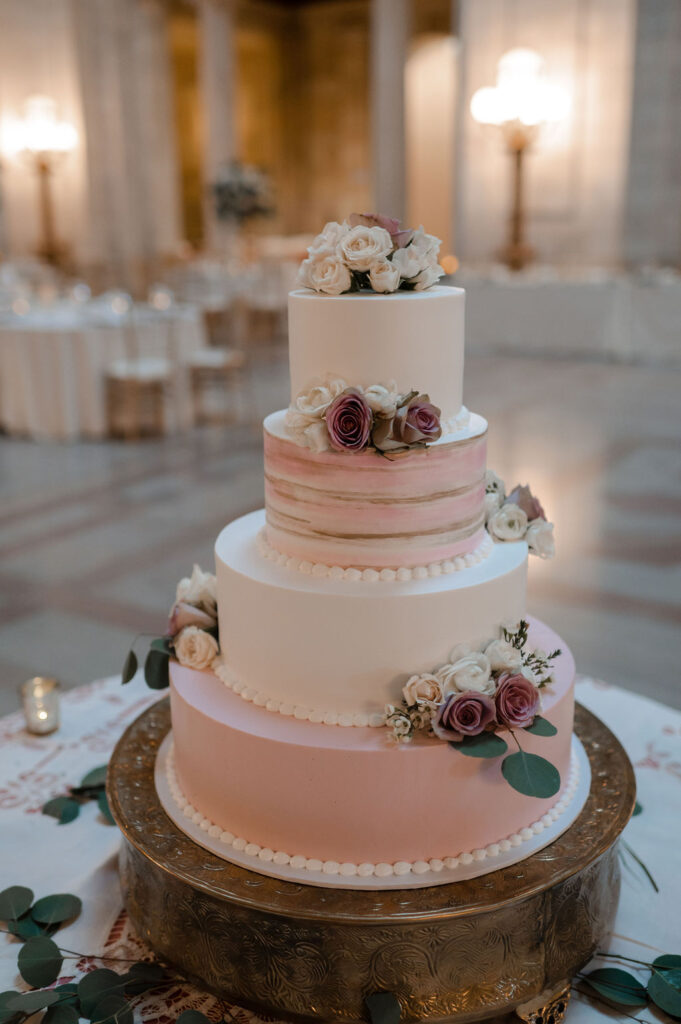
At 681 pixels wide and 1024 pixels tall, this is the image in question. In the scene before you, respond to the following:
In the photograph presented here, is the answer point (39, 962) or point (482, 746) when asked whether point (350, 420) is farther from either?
point (39, 962)

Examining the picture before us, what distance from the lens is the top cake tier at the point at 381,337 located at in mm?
2002

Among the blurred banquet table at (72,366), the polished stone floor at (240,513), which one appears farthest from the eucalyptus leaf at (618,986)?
the blurred banquet table at (72,366)

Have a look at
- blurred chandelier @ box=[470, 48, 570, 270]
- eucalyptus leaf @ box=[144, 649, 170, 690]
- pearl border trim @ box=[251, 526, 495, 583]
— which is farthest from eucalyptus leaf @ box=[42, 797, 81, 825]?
blurred chandelier @ box=[470, 48, 570, 270]

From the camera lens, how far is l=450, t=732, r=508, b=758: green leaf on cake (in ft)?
6.56

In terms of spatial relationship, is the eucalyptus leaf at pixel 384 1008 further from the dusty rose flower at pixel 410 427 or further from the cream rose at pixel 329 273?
the cream rose at pixel 329 273

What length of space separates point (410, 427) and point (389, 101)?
1375 centimetres

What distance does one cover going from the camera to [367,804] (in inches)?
81.2

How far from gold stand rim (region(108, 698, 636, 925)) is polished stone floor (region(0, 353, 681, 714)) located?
129 cm

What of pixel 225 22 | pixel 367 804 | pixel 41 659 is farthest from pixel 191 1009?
pixel 225 22

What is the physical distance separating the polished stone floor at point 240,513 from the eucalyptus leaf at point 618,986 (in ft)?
4.98

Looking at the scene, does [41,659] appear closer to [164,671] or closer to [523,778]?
[164,671]

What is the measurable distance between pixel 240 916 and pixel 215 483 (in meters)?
4.60

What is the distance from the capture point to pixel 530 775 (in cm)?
201

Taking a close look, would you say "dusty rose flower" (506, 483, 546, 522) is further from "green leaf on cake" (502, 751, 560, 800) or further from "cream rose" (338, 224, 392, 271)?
"cream rose" (338, 224, 392, 271)
